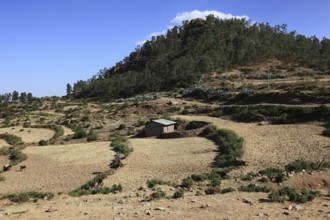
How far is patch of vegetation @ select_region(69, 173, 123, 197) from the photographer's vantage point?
21.3 m

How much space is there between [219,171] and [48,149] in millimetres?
21772

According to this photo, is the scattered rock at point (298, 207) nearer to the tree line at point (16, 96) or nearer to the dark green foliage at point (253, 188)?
the dark green foliage at point (253, 188)

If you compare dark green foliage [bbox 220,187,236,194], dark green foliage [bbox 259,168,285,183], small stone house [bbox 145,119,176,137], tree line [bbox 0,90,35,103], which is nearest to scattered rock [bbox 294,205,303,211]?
dark green foliage [bbox 220,187,236,194]

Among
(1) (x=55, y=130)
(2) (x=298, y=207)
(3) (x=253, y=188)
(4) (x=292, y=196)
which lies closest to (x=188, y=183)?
(3) (x=253, y=188)

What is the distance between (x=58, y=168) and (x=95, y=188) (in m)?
8.20

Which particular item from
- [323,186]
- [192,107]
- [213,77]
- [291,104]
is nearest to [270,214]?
[323,186]

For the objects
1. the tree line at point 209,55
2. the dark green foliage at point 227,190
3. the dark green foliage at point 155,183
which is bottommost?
the dark green foliage at point 155,183

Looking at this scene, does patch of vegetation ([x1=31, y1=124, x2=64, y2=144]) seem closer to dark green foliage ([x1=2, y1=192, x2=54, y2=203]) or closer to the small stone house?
the small stone house

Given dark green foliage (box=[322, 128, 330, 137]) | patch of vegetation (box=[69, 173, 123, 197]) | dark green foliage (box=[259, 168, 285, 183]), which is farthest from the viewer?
dark green foliage (box=[322, 128, 330, 137])

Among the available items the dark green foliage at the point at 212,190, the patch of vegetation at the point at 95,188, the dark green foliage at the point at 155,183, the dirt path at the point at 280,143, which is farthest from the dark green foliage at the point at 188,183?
the dirt path at the point at 280,143

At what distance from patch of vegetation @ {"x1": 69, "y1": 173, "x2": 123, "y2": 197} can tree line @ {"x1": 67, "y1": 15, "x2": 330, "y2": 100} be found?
56742 millimetres

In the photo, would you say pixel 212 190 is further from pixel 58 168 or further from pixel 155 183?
pixel 58 168

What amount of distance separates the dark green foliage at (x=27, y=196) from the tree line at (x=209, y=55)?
59.4 meters

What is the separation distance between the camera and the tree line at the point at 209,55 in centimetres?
9029
